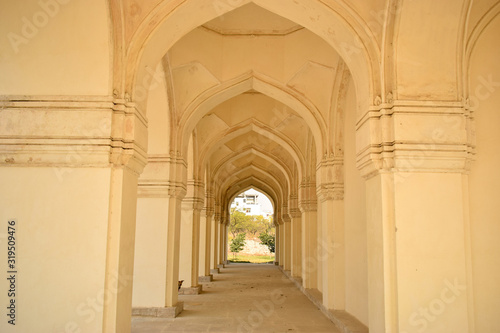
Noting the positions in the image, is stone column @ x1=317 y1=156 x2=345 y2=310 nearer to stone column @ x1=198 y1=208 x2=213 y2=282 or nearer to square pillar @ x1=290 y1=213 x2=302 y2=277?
stone column @ x1=198 y1=208 x2=213 y2=282

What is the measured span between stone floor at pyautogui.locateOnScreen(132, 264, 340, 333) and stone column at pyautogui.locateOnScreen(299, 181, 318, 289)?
525 millimetres

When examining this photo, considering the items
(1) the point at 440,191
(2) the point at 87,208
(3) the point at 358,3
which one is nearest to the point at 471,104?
(1) the point at 440,191

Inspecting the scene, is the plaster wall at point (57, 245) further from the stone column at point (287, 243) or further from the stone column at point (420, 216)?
the stone column at point (287, 243)

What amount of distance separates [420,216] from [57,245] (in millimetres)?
3494

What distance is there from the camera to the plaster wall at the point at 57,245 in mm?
4359

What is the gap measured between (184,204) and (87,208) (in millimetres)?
6625

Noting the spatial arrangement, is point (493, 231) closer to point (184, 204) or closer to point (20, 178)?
point (20, 178)

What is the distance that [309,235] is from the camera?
11.4 m

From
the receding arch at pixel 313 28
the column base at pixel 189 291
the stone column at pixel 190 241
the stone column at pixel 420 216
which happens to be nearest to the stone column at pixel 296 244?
the stone column at pixel 190 241

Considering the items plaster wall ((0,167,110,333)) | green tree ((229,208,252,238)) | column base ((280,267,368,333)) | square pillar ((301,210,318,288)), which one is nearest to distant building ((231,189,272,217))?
green tree ((229,208,252,238))

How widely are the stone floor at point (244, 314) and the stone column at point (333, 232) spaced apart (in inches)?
19.1

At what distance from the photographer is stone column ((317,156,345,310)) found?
26.0 ft

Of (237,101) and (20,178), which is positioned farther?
(237,101)

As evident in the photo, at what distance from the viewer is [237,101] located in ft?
38.0
